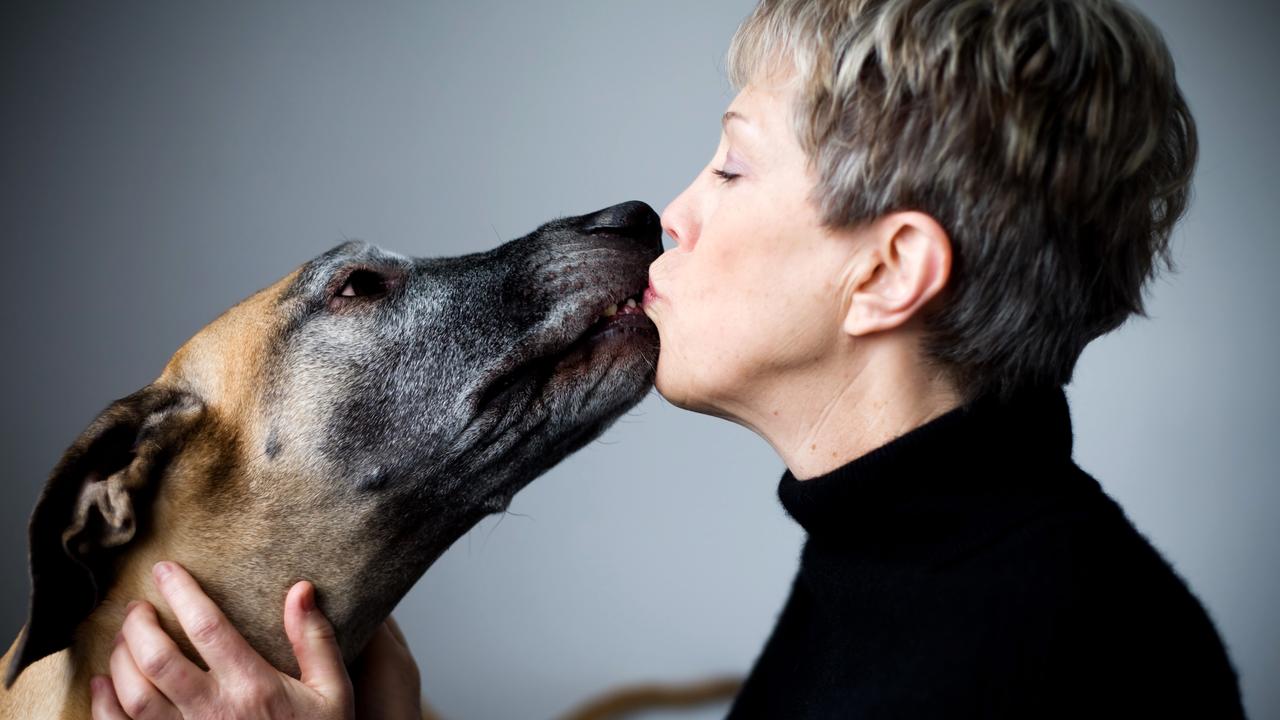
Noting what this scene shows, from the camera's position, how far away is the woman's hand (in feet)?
5.10

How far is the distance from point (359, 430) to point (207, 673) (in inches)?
16.2

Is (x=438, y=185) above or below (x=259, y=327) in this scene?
above

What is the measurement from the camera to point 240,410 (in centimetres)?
173

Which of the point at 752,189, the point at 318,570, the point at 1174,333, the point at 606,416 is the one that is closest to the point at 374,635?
the point at 318,570

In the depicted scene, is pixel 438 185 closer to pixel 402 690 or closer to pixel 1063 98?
pixel 402 690

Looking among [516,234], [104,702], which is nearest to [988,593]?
[104,702]

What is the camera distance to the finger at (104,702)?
62.1 inches

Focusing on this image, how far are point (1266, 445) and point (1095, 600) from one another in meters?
2.76

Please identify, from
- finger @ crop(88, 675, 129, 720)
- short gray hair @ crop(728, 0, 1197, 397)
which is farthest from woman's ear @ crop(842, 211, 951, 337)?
finger @ crop(88, 675, 129, 720)

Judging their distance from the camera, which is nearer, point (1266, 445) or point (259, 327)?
point (259, 327)

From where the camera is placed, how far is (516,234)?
11.3ft

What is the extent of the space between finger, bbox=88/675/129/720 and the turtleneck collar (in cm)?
105

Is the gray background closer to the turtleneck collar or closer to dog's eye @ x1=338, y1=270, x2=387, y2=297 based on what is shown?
dog's eye @ x1=338, y1=270, x2=387, y2=297

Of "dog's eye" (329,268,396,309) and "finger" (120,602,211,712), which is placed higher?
"dog's eye" (329,268,396,309)
